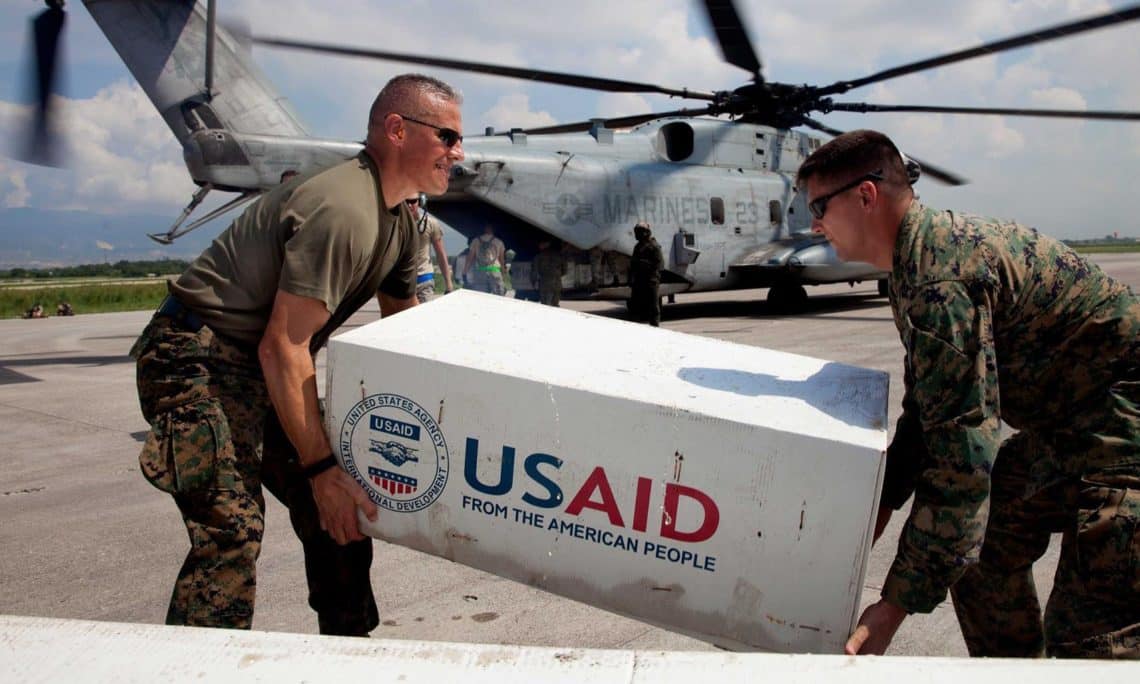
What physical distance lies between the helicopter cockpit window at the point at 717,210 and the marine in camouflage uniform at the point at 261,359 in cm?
1217

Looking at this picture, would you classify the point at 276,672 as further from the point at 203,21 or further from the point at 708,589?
the point at 203,21

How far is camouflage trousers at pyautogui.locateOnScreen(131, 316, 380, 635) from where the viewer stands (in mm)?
2141

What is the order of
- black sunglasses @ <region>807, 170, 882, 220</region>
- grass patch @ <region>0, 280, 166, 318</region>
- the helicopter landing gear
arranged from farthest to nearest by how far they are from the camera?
grass patch @ <region>0, 280, 166, 318</region> → the helicopter landing gear → black sunglasses @ <region>807, 170, 882, 220</region>

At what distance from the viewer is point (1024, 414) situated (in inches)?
80.8

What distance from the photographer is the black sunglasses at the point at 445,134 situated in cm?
236

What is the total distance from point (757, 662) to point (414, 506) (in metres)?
1.10

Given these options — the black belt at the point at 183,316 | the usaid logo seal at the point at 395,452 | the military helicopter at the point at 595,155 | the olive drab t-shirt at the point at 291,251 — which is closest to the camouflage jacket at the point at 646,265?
the military helicopter at the point at 595,155

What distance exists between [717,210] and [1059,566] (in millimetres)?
12710

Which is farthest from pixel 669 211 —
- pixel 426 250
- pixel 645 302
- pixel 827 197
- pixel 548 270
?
pixel 827 197

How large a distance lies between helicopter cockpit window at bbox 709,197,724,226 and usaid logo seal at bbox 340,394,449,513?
12.6 metres

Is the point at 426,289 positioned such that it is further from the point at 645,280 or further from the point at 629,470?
the point at 629,470

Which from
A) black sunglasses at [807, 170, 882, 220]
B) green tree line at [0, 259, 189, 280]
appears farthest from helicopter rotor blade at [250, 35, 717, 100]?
green tree line at [0, 259, 189, 280]

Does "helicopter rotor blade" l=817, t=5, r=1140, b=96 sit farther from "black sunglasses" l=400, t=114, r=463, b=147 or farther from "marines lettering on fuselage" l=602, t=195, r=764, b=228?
"black sunglasses" l=400, t=114, r=463, b=147

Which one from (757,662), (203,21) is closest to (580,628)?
(757,662)
